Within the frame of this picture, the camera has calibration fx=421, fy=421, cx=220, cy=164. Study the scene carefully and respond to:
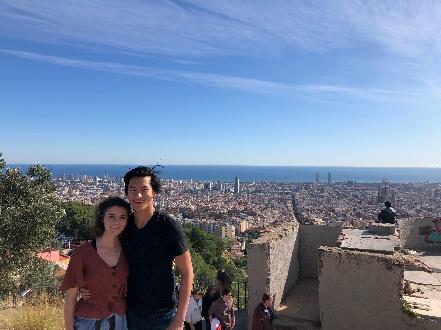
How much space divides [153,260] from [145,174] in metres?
0.55

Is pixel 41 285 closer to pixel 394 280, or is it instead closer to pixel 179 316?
pixel 394 280

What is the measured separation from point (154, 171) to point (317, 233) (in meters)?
7.25

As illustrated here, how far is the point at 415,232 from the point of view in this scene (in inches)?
422

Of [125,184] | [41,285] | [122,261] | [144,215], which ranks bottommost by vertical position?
[41,285]

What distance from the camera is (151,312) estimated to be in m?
2.69

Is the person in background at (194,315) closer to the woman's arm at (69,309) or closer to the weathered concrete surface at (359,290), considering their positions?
the weathered concrete surface at (359,290)

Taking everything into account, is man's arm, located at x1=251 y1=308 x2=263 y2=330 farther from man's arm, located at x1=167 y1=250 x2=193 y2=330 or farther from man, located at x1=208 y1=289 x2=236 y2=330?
man's arm, located at x1=167 y1=250 x2=193 y2=330

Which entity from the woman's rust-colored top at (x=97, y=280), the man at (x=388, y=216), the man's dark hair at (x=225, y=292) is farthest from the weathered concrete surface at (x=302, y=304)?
the woman's rust-colored top at (x=97, y=280)

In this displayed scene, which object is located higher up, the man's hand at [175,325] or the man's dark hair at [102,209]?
the man's dark hair at [102,209]

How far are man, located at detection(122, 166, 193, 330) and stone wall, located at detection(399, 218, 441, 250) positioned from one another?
9.32 m

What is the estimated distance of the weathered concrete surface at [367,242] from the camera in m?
6.59

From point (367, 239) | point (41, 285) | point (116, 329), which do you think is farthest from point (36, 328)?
point (367, 239)

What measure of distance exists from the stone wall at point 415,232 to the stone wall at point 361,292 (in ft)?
16.7

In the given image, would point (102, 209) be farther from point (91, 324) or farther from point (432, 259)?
point (432, 259)
